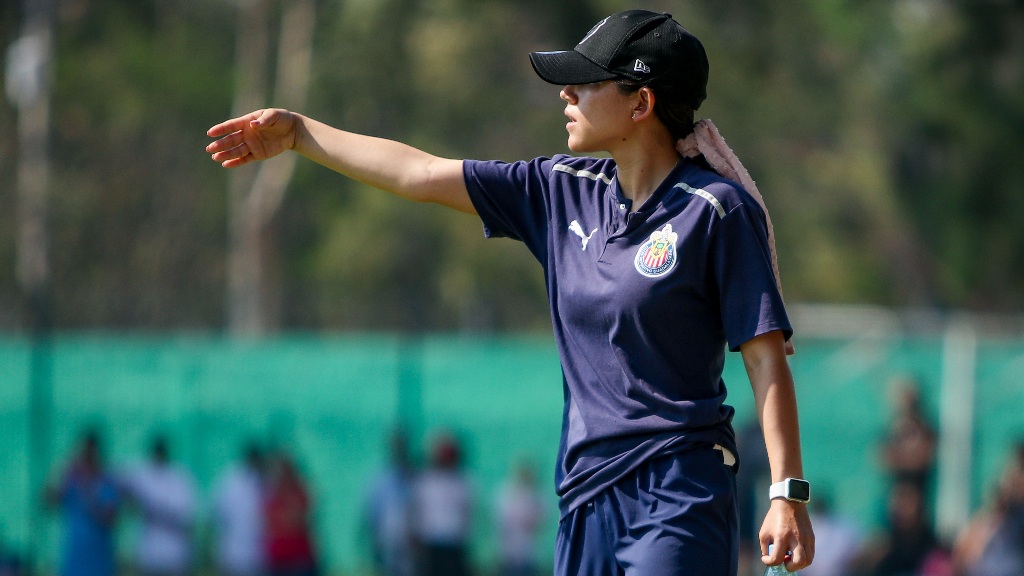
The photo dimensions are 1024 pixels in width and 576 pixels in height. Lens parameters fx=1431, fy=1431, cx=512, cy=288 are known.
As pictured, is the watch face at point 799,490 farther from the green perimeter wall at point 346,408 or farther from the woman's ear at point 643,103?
the green perimeter wall at point 346,408

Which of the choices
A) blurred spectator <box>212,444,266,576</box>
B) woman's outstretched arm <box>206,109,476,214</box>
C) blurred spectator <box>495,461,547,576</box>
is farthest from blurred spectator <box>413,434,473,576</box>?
woman's outstretched arm <box>206,109,476,214</box>

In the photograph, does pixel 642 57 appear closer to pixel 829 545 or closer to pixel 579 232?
pixel 579 232

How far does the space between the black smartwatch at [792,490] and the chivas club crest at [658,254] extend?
0.51m

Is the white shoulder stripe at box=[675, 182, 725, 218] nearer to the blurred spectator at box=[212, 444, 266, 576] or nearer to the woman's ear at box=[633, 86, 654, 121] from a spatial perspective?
the woman's ear at box=[633, 86, 654, 121]

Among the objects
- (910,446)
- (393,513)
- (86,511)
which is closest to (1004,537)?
(910,446)

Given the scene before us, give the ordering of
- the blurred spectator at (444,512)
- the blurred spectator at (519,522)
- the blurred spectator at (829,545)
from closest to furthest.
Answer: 1. the blurred spectator at (829,545)
2. the blurred spectator at (444,512)
3. the blurred spectator at (519,522)

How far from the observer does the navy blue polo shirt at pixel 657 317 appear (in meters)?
3.08

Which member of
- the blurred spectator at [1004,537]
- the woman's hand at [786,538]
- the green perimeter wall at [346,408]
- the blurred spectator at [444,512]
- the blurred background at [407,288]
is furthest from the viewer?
the blurred spectator at [444,512]

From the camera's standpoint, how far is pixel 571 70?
328cm

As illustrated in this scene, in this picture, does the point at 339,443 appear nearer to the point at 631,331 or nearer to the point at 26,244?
the point at 631,331

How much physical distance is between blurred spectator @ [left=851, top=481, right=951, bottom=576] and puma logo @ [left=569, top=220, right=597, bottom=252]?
28.0 feet

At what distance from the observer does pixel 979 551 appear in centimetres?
1109

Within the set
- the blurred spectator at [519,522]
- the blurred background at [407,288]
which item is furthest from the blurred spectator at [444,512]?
the blurred spectator at [519,522]

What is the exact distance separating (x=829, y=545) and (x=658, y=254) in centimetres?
864
